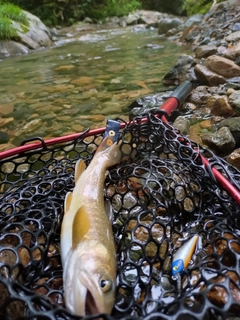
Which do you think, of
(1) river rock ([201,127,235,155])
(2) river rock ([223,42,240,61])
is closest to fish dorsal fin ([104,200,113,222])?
(1) river rock ([201,127,235,155])

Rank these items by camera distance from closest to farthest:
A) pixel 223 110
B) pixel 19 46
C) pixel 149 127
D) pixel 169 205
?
pixel 169 205, pixel 149 127, pixel 223 110, pixel 19 46

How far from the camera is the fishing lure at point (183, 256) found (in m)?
1.51

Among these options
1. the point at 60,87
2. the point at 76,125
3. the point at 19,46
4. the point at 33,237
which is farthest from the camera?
the point at 19,46

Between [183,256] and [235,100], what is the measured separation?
270 centimetres

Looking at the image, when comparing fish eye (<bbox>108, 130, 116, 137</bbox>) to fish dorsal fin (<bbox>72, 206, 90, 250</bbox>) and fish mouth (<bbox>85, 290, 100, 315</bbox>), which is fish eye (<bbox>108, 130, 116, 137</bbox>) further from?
fish mouth (<bbox>85, 290, 100, 315</bbox>)

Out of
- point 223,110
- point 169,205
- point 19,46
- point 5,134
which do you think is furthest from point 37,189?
point 19,46

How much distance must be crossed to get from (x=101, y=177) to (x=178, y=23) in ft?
44.2

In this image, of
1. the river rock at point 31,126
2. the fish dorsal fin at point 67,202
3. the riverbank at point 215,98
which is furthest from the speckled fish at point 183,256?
the river rock at point 31,126

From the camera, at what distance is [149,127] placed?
2.30 meters

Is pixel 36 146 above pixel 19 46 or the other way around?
above

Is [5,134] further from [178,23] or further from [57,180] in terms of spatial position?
[178,23]

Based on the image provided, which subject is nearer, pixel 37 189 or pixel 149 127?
pixel 37 189

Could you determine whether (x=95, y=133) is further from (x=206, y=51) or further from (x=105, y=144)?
(x=206, y=51)

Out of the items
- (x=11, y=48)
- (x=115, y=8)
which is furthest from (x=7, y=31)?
(x=115, y=8)
